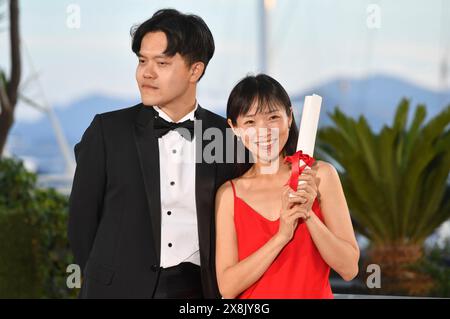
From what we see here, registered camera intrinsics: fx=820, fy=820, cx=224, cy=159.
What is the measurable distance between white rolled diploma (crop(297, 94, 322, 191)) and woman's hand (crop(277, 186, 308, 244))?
0.07m

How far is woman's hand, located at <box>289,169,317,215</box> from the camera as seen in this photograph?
7.63 ft

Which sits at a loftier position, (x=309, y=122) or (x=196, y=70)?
(x=196, y=70)

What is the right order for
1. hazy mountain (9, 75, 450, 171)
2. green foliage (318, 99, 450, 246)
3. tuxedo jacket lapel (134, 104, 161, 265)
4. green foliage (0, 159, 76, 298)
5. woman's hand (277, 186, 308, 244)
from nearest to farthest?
1. woman's hand (277, 186, 308, 244)
2. tuxedo jacket lapel (134, 104, 161, 265)
3. green foliage (0, 159, 76, 298)
4. green foliage (318, 99, 450, 246)
5. hazy mountain (9, 75, 450, 171)

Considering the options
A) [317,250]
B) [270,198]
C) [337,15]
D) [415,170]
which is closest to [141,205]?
[270,198]

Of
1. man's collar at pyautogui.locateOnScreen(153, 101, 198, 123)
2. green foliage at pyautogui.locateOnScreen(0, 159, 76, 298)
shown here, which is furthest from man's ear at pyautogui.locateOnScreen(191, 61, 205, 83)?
green foliage at pyautogui.locateOnScreen(0, 159, 76, 298)

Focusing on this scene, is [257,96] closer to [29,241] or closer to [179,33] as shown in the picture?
[179,33]

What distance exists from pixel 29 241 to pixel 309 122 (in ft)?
15.7

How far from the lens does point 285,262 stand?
2.44m

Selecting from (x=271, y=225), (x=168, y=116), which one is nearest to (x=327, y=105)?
(x=168, y=116)

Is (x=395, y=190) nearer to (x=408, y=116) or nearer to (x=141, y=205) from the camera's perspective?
(x=408, y=116)

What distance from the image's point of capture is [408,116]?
Result: 8133 millimetres

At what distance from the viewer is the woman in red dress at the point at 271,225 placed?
2.39 m

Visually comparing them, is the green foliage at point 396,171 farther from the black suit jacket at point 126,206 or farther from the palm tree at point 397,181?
the black suit jacket at point 126,206

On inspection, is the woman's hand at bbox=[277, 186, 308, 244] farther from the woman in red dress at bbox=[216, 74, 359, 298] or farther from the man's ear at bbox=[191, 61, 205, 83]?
the man's ear at bbox=[191, 61, 205, 83]
